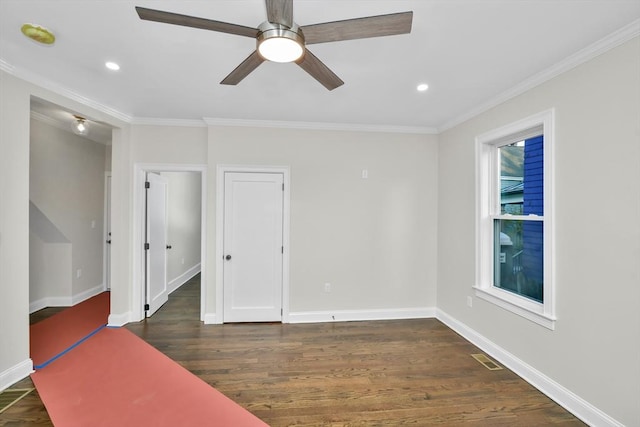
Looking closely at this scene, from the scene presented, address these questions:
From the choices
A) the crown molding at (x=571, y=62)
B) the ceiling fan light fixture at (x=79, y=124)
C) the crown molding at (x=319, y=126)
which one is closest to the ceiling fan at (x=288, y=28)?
the crown molding at (x=571, y=62)

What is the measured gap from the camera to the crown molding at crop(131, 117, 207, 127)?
362cm

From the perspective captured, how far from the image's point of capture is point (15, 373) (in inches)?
93.4

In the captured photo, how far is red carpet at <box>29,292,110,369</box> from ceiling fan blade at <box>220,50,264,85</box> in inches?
122

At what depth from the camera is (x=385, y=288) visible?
3.93m

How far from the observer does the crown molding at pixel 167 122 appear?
11.9 feet

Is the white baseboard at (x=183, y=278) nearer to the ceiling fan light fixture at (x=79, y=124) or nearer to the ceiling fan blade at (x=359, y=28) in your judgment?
the ceiling fan light fixture at (x=79, y=124)

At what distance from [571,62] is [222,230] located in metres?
3.75

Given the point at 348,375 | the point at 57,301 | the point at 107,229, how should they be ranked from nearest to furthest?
the point at 348,375 → the point at 57,301 → the point at 107,229

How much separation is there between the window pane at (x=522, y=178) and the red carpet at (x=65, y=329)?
187 inches

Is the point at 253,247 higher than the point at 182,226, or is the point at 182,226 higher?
the point at 182,226

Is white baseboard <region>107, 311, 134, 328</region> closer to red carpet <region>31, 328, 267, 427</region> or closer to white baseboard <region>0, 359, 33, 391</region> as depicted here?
red carpet <region>31, 328, 267, 427</region>

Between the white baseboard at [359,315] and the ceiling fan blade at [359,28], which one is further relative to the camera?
the white baseboard at [359,315]

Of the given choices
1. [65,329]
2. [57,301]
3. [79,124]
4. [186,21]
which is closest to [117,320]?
[65,329]

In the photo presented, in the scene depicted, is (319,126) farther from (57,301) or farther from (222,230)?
(57,301)
